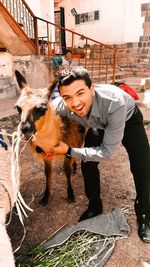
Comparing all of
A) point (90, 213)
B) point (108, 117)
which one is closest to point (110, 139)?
point (108, 117)

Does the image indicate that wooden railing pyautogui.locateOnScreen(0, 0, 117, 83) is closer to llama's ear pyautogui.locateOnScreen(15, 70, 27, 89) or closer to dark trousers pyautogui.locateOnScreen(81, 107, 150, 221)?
llama's ear pyautogui.locateOnScreen(15, 70, 27, 89)

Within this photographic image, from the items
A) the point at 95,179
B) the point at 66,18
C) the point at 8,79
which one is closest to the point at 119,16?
the point at 66,18

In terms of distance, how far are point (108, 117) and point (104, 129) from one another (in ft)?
1.04

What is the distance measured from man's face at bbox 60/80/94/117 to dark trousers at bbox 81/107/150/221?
53cm

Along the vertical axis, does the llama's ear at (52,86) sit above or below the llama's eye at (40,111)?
above

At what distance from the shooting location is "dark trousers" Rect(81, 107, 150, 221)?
2559 millimetres

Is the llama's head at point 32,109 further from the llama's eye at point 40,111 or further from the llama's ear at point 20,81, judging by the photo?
the llama's ear at point 20,81

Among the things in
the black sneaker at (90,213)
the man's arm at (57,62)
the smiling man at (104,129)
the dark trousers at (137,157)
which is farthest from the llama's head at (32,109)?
the man's arm at (57,62)

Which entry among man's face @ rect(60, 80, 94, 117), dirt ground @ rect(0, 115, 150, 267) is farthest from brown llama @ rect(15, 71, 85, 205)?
man's face @ rect(60, 80, 94, 117)

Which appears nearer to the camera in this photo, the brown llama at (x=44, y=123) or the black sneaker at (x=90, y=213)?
the brown llama at (x=44, y=123)

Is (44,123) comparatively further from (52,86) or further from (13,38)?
(13,38)

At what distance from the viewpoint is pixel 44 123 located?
8.83ft

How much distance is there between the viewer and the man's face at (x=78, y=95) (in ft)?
6.89

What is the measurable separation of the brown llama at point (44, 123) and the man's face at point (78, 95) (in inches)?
17.6
